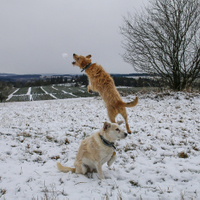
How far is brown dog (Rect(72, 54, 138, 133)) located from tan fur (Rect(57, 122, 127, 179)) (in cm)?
177

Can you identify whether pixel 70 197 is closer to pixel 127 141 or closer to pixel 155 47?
pixel 127 141

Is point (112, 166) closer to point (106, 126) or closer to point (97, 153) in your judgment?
point (97, 153)

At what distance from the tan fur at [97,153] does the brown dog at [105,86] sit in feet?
5.82

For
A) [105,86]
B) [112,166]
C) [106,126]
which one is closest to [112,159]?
[112,166]

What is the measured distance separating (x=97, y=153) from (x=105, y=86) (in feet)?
9.13

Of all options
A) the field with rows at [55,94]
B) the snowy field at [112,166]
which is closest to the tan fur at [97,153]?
the snowy field at [112,166]

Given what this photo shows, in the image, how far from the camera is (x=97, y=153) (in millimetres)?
2998

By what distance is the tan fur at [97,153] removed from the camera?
301 centimetres

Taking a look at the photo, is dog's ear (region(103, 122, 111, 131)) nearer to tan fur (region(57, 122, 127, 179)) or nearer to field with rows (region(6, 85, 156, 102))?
tan fur (region(57, 122, 127, 179))

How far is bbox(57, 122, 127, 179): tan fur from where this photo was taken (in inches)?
118

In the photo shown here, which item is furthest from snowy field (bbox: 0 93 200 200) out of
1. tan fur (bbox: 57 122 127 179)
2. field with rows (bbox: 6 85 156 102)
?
field with rows (bbox: 6 85 156 102)

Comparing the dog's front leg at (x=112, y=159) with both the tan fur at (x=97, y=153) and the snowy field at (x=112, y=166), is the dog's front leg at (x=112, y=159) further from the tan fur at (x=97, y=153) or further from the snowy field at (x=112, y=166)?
the snowy field at (x=112, y=166)

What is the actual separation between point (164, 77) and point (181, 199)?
12872 mm

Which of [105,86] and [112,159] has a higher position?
[105,86]
